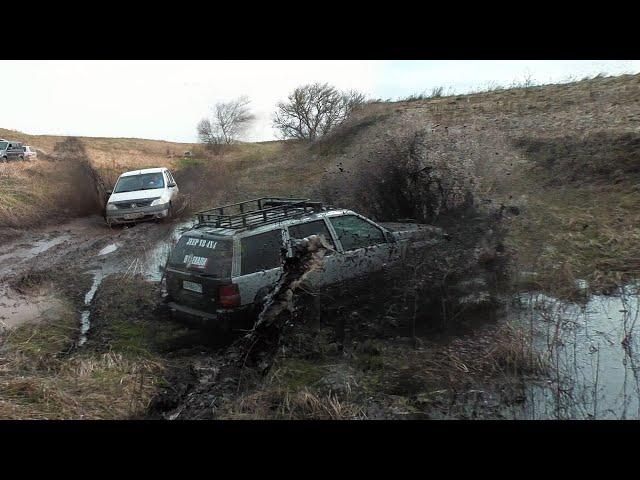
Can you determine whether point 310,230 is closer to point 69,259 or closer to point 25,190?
point 69,259

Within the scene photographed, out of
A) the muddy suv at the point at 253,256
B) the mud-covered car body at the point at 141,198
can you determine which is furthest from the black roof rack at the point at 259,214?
the mud-covered car body at the point at 141,198

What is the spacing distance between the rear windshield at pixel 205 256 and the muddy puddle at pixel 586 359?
358 cm

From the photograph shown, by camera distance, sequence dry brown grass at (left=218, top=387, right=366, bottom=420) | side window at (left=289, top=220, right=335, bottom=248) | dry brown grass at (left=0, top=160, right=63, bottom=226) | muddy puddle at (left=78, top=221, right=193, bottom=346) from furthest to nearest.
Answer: dry brown grass at (left=0, top=160, right=63, bottom=226), muddy puddle at (left=78, top=221, right=193, bottom=346), side window at (left=289, top=220, right=335, bottom=248), dry brown grass at (left=218, top=387, right=366, bottom=420)

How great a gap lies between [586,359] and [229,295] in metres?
4.11

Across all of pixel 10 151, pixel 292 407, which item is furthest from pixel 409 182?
pixel 10 151

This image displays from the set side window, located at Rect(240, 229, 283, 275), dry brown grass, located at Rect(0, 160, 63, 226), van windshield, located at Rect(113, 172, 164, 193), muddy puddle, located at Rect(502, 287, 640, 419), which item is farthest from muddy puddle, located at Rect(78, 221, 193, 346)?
muddy puddle, located at Rect(502, 287, 640, 419)

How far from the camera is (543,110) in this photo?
774 inches

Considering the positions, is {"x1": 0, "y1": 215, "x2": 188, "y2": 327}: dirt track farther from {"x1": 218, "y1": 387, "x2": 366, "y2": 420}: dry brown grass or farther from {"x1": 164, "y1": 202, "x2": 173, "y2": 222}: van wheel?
{"x1": 218, "y1": 387, "x2": 366, "y2": 420}: dry brown grass

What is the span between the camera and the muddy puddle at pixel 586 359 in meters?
4.48

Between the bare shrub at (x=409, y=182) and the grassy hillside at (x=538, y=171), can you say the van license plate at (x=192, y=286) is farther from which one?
the bare shrub at (x=409, y=182)

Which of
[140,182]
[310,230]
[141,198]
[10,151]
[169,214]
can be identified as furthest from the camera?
[10,151]

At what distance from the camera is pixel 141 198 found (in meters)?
15.3

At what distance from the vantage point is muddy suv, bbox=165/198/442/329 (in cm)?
604

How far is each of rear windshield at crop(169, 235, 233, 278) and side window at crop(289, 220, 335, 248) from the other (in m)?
1.01
